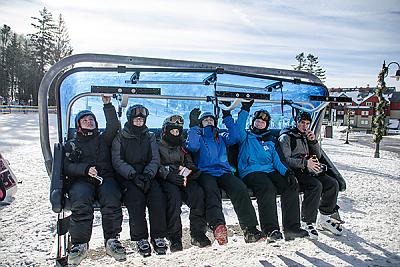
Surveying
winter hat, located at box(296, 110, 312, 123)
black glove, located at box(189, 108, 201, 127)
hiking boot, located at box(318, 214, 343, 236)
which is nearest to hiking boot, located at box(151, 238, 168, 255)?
black glove, located at box(189, 108, 201, 127)

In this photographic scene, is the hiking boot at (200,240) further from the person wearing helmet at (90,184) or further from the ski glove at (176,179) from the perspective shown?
the person wearing helmet at (90,184)

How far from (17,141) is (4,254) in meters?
11.7

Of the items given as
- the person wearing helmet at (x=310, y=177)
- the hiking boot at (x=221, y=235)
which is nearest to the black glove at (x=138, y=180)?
Answer: the hiking boot at (x=221, y=235)

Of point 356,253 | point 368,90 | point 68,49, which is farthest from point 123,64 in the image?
point 368,90

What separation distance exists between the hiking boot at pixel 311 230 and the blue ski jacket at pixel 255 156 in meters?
0.68

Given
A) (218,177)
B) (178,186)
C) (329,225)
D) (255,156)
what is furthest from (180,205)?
(329,225)

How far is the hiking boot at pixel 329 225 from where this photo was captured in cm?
500

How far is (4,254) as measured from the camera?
4.09 m

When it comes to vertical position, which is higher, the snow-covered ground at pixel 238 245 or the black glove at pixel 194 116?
the black glove at pixel 194 116

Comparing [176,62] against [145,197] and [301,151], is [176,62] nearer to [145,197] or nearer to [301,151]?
[145,197]

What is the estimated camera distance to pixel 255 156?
173 inches

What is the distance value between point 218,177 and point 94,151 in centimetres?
137

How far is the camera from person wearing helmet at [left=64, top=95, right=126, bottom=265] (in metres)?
3.15

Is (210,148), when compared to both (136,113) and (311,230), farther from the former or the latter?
(311,230)
